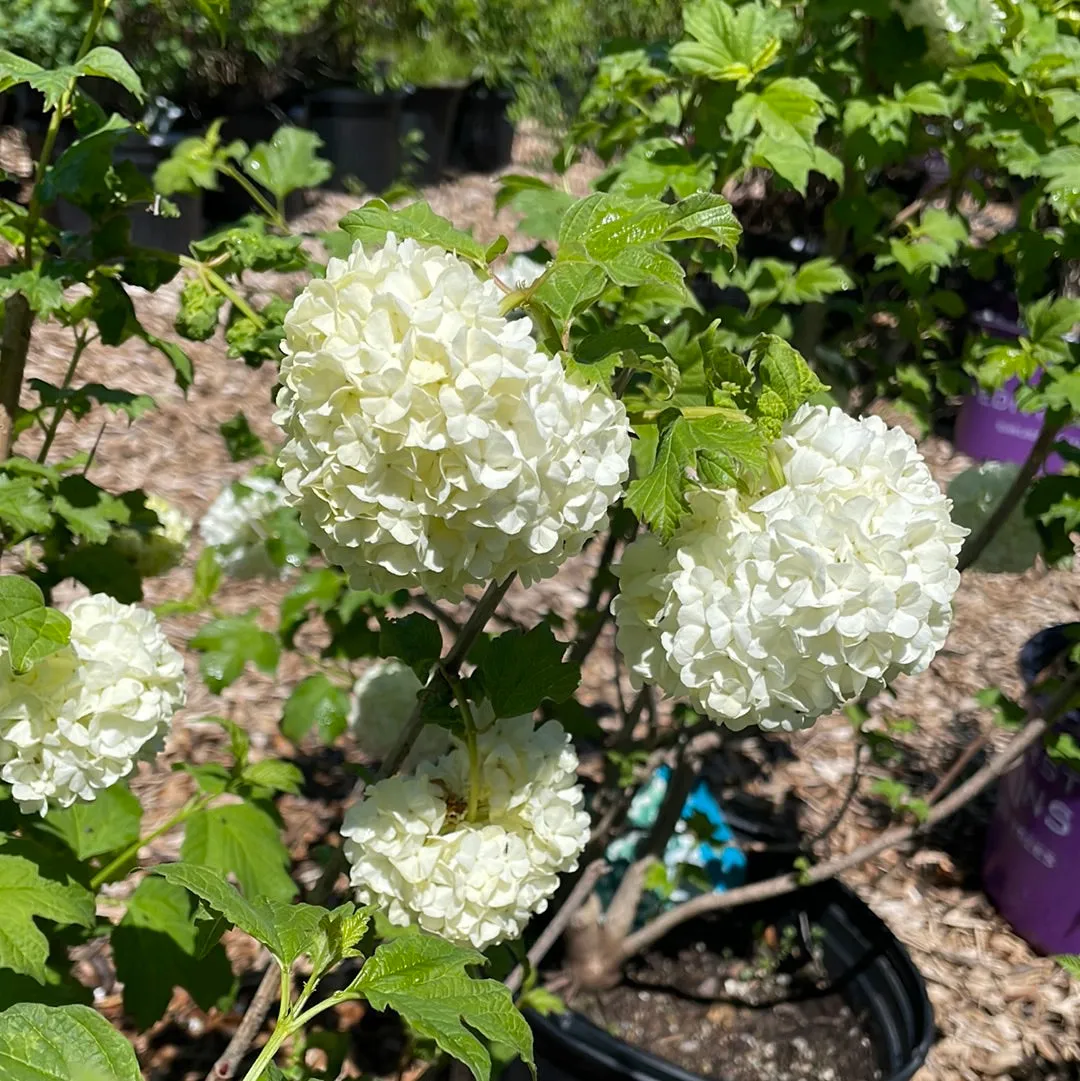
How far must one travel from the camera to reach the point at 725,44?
189 cm

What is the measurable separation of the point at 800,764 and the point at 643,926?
1.14m

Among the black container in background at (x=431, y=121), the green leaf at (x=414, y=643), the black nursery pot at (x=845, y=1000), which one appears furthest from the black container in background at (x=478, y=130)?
the green leaf at (x=414, y=643)

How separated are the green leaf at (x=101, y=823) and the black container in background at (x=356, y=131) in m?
6.15

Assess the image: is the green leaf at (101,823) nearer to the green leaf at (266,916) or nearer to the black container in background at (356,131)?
the green leaf at (266,916)

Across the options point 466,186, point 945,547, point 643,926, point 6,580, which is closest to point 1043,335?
point 945,547

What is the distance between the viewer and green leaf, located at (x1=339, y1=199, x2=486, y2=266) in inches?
42.9

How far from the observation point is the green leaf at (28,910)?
1293 millimetres

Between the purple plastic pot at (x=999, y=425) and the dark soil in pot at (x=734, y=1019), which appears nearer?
the dark soil in pot at (x=734, y=1019)

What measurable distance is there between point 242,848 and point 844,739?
7.80 feet

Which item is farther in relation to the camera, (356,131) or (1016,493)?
(356,131)

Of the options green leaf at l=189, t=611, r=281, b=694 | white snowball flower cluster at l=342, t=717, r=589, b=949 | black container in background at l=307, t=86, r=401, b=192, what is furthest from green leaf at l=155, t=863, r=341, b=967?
black container in background at l=307, t=86, r=401, b=192

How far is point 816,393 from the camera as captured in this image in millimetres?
1205

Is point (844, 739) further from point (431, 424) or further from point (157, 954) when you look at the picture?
point (431, 424)

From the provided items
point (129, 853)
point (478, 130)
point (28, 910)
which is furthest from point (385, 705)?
point (478, 130)
